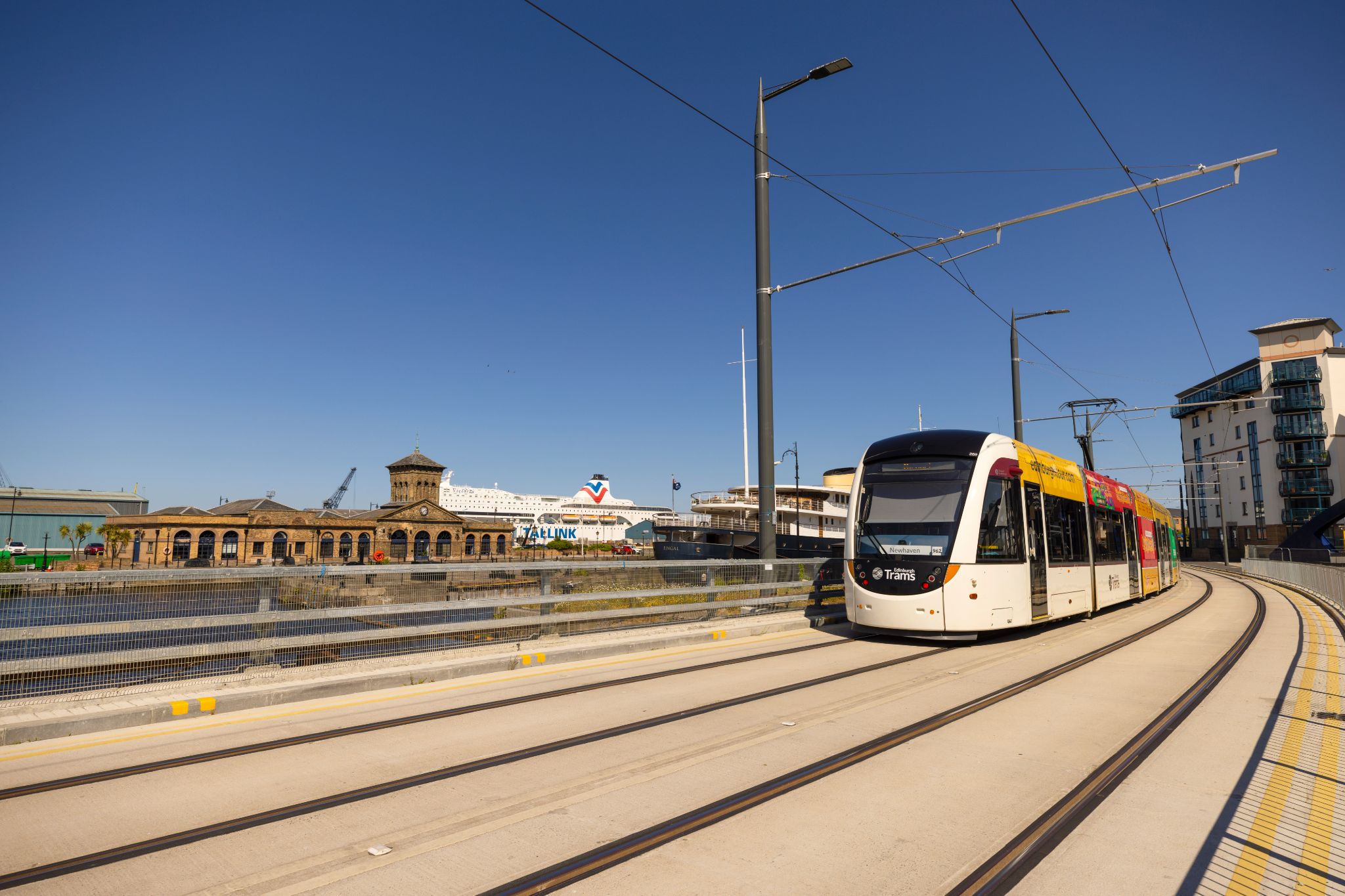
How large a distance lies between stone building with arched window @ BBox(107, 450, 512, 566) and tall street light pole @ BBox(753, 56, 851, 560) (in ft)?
212

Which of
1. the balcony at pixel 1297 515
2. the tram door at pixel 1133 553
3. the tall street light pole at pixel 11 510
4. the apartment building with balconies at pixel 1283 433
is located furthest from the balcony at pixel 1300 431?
the tall street light pole at pixel 11 510

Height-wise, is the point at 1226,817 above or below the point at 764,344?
below

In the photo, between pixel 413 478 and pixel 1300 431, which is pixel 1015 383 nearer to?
pixel 1300 431

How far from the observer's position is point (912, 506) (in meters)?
12.1

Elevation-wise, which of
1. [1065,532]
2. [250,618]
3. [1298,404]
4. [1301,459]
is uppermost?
[1298,404]

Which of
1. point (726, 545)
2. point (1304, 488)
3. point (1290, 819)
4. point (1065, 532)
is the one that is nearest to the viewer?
point (1290, 819)

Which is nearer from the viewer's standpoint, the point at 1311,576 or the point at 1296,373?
the point at 1311,576

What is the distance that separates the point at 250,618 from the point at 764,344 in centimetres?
969

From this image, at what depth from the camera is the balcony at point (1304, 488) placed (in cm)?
6450

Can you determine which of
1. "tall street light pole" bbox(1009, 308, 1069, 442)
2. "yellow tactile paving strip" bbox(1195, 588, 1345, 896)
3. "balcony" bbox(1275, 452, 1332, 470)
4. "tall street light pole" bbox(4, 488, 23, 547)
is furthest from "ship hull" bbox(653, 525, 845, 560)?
"tall street light pole" bbox(4, 488, 23, 547)

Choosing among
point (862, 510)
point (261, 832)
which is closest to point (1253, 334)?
point (862, 510)

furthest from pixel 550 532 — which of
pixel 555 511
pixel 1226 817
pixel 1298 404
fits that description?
pixel 1226 817

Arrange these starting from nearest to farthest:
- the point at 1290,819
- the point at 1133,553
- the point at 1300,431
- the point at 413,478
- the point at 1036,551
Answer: the point at 1290,819, the point at 1036,551, the point at 1133,553, the point at 1300,431, the point at 413,478

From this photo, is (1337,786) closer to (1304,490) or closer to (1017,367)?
(1017,367)
